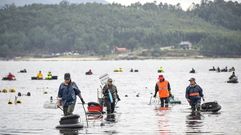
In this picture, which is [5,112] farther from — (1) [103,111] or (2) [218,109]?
(2) [218,109]

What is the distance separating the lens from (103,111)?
3538 centimetres

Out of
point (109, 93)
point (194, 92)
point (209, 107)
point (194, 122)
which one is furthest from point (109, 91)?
point (209, 107)

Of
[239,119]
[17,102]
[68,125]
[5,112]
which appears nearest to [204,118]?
[239,119]

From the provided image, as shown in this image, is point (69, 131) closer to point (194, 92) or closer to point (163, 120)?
point (163, 120)

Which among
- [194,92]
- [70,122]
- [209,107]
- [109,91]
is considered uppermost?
[109,91]

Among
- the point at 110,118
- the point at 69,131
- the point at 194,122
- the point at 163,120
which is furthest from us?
the point at 110,118

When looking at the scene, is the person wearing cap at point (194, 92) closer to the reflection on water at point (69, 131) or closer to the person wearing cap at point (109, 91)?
the person wearing cap at point (109, 91)

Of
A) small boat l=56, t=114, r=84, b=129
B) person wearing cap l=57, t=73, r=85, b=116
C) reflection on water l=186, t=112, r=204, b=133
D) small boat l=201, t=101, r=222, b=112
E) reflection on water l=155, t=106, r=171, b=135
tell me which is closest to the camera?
person wearing cap l=57, t=73, r=85, b=116

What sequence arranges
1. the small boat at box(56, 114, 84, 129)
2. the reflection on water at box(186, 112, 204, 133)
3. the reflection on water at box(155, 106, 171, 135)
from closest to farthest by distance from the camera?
the small boat at box(56, 114, 84, 129)
the reflection on water at box(155, 106, 171, 135)
the reflection on water at box(186, 112, 204, 133)

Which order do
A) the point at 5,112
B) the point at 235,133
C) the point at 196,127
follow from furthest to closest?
the point at 5,112
the point at 196,127
the point at 235,133

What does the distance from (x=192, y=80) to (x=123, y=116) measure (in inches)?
167

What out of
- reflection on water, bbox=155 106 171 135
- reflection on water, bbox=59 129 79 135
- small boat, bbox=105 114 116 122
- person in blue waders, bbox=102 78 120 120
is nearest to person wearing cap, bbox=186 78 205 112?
reflection on water, bbox=155 106 171 135

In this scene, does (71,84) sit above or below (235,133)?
above

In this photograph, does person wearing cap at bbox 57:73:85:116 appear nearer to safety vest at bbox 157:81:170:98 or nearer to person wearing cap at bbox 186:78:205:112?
person wearing cap at bbox 186:78:205:112
